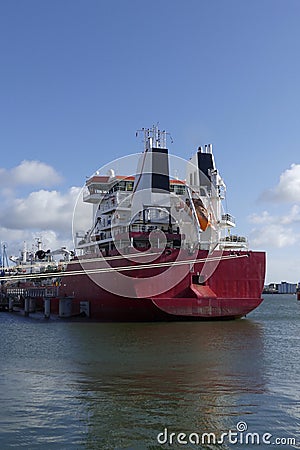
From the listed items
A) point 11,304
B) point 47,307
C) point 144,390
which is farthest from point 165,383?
point 11,304

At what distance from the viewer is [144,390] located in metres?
11.9

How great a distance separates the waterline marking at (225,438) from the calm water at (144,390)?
58 mm

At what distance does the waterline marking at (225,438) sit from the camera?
8.47m

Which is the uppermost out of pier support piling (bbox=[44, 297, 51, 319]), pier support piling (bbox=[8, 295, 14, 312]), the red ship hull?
the red ship hull

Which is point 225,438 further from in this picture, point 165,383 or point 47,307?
point 47,307

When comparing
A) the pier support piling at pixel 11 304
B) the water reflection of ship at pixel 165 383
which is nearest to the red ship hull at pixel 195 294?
the water reflection of ship at pixel 165 383

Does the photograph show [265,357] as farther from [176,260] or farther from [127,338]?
[176,260]

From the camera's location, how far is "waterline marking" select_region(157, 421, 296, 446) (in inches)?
333

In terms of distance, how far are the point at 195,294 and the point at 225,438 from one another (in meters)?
17.3

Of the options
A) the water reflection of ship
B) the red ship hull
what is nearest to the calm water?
the water reflection of ship

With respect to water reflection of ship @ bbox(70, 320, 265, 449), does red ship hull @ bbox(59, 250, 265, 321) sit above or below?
above

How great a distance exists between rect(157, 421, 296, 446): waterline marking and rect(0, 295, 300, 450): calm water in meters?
0.06

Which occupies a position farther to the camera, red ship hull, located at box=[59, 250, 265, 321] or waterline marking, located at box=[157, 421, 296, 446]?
red ship hull, located at box=[59, 250, 265, 321]

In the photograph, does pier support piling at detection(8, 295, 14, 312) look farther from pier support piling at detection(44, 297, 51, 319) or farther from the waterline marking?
the waterline marking
